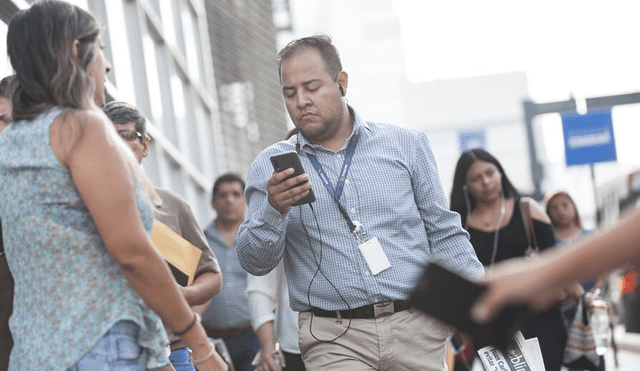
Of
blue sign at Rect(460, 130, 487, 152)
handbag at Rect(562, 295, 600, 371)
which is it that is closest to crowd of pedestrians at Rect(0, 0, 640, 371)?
handbag at Rect(562, 295, 600, 371)

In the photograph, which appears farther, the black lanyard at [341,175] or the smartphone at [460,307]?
the black lanyard at [341,175]

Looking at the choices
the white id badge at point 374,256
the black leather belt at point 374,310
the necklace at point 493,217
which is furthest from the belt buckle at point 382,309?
the necklace at point 493,217

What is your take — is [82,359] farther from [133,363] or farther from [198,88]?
[198,88]

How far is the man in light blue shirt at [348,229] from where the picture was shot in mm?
3705

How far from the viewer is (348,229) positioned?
12.4ft

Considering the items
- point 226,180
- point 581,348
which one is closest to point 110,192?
point 581,348

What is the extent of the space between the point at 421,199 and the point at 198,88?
12.3 metres

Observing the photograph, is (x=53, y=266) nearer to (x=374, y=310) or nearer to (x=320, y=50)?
(x=374, y=310)

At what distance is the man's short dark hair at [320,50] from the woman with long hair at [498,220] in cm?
235

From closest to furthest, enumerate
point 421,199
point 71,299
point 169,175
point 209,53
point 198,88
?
point 71,299 → point 421,199 → point 169,175 → point 198,88 → point 209,53

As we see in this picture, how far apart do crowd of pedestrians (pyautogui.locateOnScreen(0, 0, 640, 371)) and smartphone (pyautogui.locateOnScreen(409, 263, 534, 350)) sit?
1.5 inches

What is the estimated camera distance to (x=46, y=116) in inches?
95.4

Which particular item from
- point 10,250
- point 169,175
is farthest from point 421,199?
point 169,175

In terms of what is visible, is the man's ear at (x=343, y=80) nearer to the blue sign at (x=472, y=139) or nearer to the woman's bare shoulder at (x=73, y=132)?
the woman's bare shoulder at (x=73, y=132)
